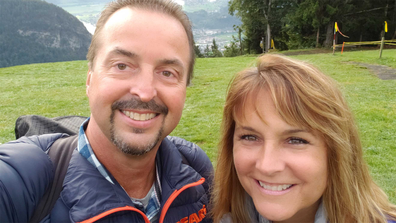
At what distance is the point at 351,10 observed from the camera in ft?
81.3

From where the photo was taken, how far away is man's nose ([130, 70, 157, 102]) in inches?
67.1

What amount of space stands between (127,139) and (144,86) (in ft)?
1.14

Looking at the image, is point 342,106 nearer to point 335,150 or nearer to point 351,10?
point 335,150

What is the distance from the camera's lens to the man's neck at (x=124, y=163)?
1862mm

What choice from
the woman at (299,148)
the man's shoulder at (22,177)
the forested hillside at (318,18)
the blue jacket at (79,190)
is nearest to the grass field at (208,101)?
the woman at (299,148)

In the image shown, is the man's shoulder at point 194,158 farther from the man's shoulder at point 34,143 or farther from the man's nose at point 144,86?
the man's shoulder at point 34,143

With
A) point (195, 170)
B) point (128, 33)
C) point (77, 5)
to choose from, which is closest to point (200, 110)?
point (195, 170)

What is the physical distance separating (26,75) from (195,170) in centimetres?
1576

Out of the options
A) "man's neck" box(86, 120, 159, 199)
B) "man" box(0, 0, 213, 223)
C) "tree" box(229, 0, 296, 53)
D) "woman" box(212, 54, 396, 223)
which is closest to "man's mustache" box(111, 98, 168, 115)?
"man" box(0, 0, 213, 223)

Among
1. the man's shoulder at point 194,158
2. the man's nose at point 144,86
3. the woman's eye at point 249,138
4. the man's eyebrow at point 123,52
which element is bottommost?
the man's shoulder at point 194,158

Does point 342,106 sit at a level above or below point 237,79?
below

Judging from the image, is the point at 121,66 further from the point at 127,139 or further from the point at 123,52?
the point at 127,139

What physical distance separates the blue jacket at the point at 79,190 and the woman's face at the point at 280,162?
0.53m

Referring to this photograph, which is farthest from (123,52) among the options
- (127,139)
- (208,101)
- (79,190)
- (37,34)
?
(37,34)
